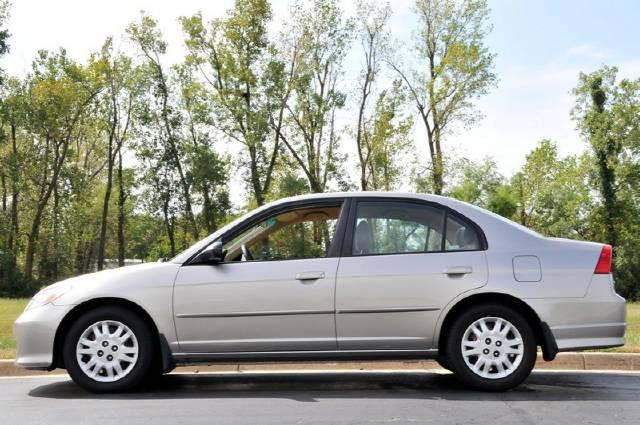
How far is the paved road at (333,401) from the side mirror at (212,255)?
3.65 ft

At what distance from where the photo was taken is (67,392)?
6.85 meters

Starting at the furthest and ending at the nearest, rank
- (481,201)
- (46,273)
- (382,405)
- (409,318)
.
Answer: (481,201), (46,273), (409,318), (382,405)

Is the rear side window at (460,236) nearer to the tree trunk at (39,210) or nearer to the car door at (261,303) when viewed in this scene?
the car door at (261,303)

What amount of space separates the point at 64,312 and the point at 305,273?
6.79 ft

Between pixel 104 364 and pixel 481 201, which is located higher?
pixel 481 201

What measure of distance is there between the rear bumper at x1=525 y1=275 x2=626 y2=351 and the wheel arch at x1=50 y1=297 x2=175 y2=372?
307 centimetres

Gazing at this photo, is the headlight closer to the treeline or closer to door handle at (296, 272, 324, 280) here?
door handle at (296, 272, 324, 280)

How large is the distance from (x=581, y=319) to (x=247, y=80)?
1781 inches

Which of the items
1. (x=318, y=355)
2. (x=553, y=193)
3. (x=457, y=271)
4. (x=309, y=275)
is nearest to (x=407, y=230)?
(x=457, y=271)

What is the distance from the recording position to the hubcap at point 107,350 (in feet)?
21.5

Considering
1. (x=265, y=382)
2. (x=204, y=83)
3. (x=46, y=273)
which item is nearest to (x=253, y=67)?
(x=204, y=83)

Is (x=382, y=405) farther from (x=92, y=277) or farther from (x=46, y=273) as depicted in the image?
(x=46, y=273)

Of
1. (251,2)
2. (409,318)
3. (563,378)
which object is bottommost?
(563,378)

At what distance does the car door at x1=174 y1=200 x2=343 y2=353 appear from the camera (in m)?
6.42
